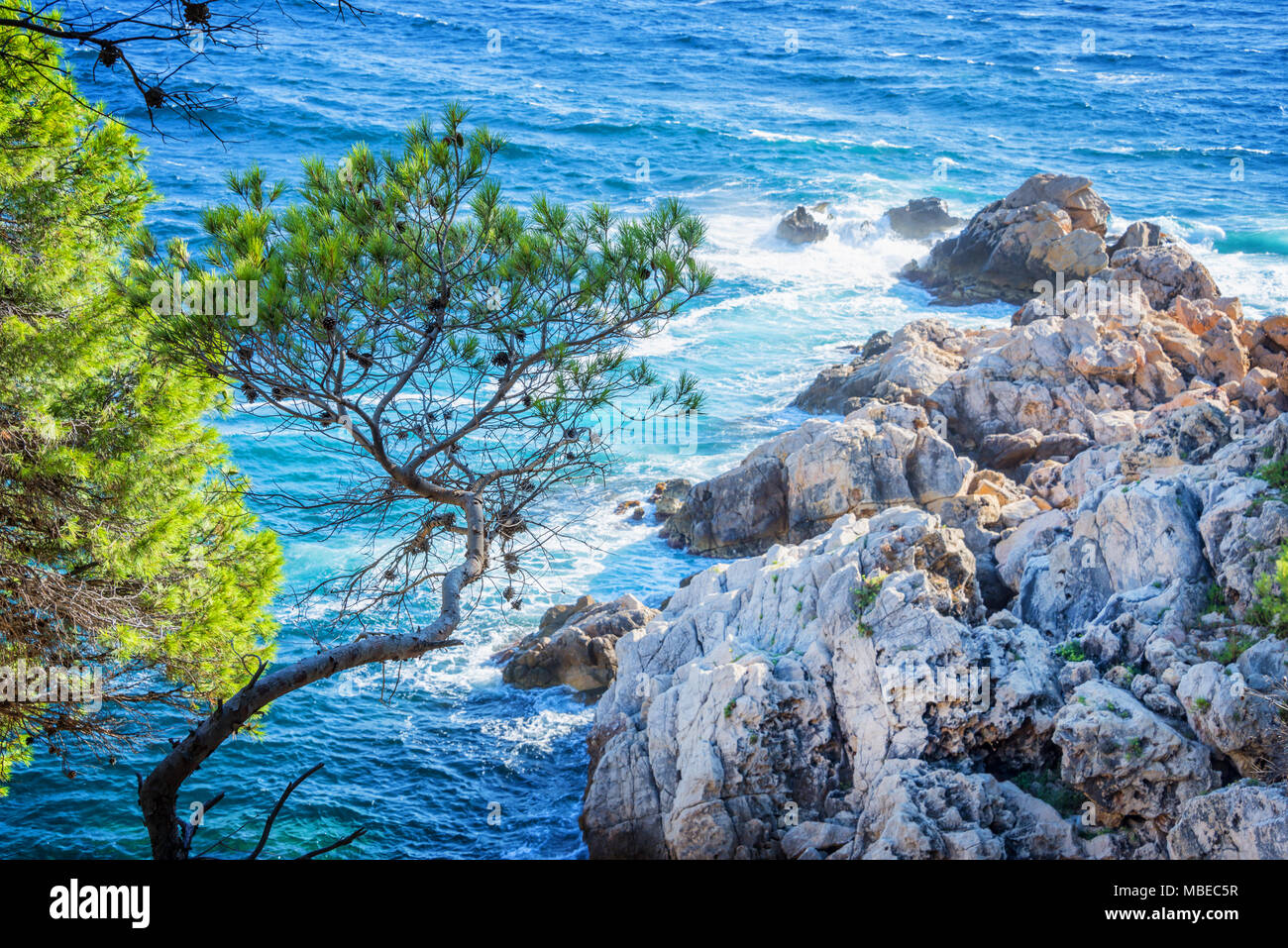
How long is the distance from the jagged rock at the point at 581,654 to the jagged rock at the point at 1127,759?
9.50 m

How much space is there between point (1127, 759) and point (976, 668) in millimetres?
2031

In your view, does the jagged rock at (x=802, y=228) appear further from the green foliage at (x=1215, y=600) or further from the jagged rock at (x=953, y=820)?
the jagged rock at (x=953, y=820)

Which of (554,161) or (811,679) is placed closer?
(811,679)

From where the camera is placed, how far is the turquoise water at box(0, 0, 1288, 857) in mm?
16109

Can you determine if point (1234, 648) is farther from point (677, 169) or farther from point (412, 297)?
point (677, 169)

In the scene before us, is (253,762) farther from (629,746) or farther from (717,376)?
(717,376)

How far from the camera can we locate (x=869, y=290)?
3969 centimetres

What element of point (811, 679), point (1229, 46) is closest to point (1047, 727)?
point (811, 679)

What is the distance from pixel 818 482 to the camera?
21.1m

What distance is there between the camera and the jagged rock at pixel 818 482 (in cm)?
2052

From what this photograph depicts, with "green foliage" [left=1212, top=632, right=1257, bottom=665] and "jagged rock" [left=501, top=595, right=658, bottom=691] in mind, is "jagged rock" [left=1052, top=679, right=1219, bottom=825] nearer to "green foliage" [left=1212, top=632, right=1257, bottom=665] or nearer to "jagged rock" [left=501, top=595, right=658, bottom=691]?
"green foliage" [left=1212, top=632, right=1257, bottom=665]

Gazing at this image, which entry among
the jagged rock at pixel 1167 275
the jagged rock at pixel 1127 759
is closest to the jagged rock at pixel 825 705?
the jagged rock at pixel 1127 759

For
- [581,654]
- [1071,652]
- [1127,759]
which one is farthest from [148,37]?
Answer: [581,654]
